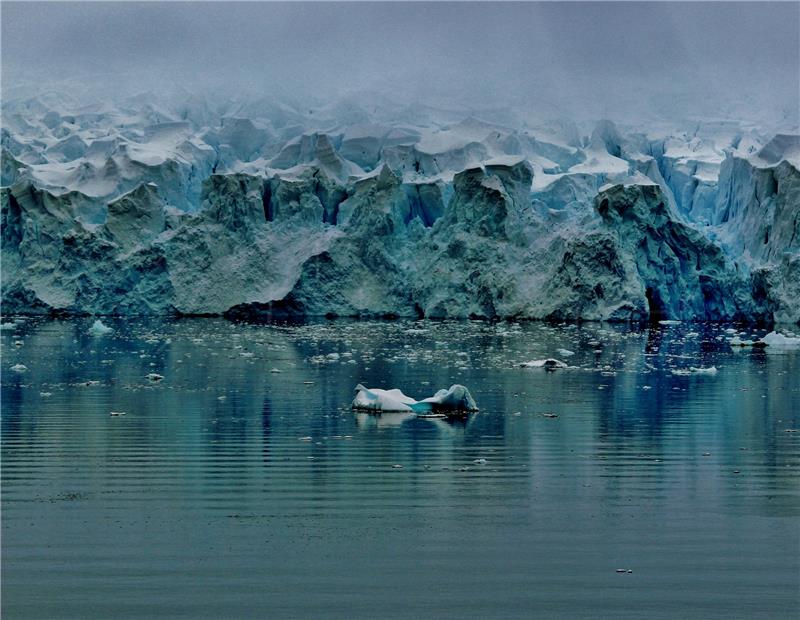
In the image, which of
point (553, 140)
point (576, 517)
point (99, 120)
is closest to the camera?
point (576, 517)

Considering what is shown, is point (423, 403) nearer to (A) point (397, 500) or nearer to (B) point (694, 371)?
(A) point (397, 500)

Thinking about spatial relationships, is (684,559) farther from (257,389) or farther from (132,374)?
(132,374)

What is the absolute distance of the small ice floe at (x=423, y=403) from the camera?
9547 millimetres

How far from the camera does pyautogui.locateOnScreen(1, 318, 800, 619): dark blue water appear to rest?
443cm

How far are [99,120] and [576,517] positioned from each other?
38150 mm

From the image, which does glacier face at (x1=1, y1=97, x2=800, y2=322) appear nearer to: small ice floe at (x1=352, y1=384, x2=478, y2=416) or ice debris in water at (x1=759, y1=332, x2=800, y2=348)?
ice debris in water at (x1=759, y1=332, x2=800, y2=348)

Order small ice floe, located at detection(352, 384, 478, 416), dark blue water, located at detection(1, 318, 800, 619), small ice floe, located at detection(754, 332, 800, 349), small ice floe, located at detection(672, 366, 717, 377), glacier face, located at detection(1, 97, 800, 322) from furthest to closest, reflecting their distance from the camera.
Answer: glacier face, located at detection(1, 97, 800, 322) < small ice floe, located at detection(754, 332, 800, 349) < small ice floe, located at detection(672, 366, 717, 377) < small ice floe, located at detection(352, 384, 478, 416) < dark blue water, located at detection(1, 318, 800, 619)

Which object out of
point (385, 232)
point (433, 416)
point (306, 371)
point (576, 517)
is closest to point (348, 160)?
point (385, 232)

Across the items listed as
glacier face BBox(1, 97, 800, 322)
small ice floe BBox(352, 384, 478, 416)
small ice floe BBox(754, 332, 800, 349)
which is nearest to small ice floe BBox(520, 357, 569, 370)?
small ice floe BBox(352, 384, 478, 416)

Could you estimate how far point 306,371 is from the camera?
13.6 meters

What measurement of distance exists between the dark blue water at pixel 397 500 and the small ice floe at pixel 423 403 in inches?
7.8

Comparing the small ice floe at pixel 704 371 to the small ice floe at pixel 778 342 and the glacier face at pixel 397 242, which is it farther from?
the glacier face at pixel 397 242

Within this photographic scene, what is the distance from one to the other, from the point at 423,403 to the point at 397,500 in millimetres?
3575

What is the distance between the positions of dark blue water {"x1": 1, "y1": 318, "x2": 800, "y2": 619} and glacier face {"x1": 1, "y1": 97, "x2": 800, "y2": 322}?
1147cm
